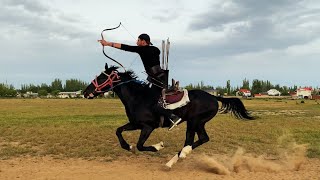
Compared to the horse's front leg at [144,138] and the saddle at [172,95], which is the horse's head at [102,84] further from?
the horse's front leg at [144,138]

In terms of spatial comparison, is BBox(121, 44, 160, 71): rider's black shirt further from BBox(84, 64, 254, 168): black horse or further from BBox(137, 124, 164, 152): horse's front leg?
BBox(137, 124, 164, 152): horse's front leg

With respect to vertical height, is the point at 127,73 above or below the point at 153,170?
above

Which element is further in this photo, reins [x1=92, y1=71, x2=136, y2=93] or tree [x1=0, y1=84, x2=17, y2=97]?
tree [x1=0, y1=84, x2=17, y2=97]

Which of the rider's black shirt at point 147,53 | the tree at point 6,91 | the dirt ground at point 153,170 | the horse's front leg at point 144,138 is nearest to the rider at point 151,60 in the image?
the rider's black shirt at point 147,53

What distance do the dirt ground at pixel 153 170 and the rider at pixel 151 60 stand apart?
4.51 feet

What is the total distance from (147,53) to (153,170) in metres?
3.10

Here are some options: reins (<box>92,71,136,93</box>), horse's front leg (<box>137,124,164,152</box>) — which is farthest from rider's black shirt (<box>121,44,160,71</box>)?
horse's front leg (<box>137,124,164,152</box>)

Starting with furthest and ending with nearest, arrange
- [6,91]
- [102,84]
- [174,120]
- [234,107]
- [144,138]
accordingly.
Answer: [6,91], [234,107], [102,84], [174,120], [144,138]

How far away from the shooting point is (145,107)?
10.4 metres

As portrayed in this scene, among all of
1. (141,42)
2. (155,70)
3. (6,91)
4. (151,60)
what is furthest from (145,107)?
(6,91)

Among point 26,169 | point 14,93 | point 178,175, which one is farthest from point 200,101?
point 14,93

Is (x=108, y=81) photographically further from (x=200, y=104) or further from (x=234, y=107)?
(x=234, y=107)

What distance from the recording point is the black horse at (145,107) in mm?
10328

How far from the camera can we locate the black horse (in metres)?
10.3
